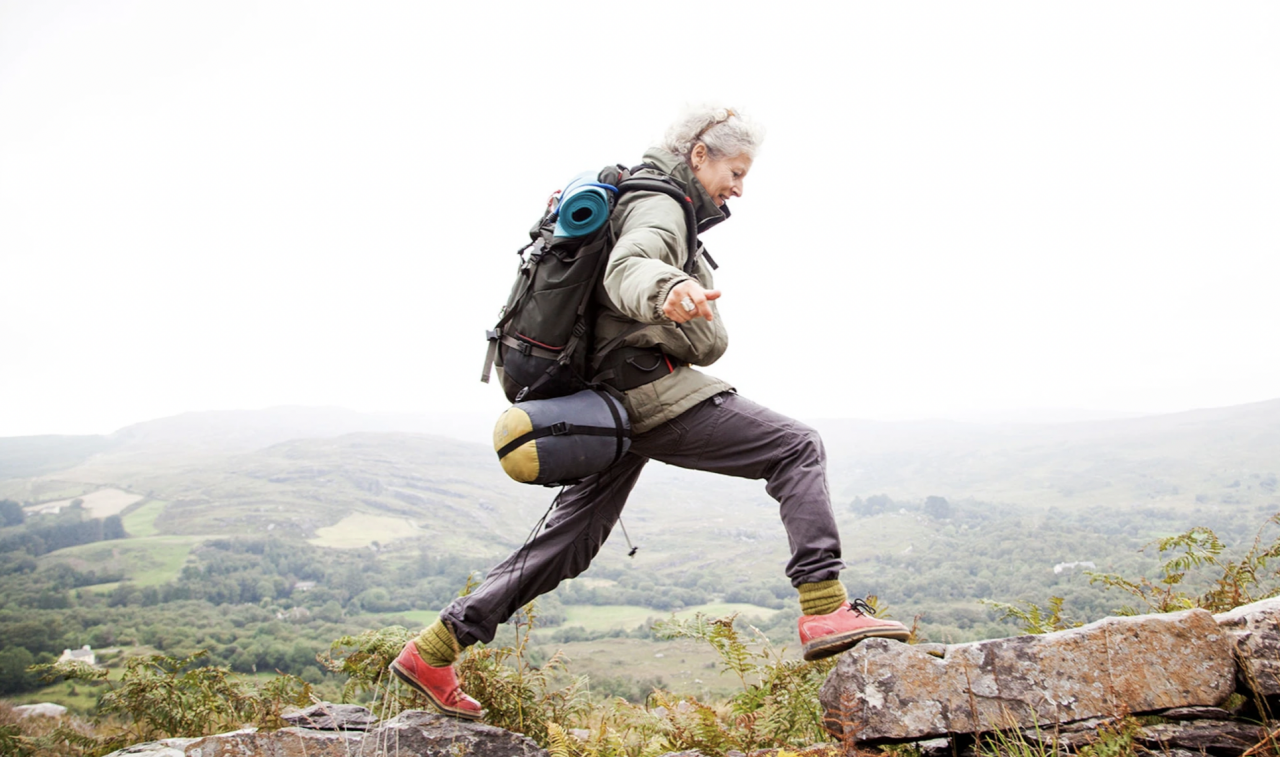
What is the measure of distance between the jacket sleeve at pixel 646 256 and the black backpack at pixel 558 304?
0.29 ft

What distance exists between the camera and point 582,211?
108 inches

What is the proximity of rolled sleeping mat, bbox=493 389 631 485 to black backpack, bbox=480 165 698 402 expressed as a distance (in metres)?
0.14

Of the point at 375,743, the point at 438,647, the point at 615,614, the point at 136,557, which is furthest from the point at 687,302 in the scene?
the point at 136,557

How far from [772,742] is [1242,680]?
1.90 m

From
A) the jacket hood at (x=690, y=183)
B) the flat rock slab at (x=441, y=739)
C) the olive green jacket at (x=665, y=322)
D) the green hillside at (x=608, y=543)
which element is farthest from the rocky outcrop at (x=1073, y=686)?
the jacket hood at (x=690, y=183)

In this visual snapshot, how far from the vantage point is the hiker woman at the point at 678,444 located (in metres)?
2.82

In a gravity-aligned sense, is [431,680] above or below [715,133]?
below

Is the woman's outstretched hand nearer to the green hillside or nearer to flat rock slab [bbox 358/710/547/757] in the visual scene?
flat rock slab [bbox 358/710/547/757]

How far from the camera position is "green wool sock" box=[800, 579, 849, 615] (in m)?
2.84

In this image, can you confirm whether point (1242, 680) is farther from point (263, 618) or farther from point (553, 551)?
point (263, 618)

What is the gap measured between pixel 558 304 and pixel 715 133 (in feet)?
3.73

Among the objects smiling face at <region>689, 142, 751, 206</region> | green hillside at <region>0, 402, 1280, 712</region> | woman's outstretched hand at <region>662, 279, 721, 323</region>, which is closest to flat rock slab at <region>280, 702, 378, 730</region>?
woman's outstretched hand at <region>662, 279, 721, 323</region>

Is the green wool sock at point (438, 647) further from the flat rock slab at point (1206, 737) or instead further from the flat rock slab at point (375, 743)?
the flat rock slab at point (1206, 737)

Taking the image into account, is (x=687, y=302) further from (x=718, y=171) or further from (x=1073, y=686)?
(x=1073, y=686)
